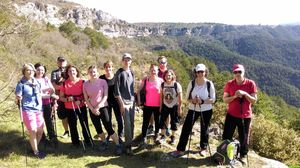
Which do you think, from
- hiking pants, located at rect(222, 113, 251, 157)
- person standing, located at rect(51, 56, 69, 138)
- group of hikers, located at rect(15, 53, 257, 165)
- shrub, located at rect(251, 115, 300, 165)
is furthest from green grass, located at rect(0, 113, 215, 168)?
shrub, located at rect(251, 115, 300, 165)

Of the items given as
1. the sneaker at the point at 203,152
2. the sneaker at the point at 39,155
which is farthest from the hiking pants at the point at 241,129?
the sneaker at the point at 39,155

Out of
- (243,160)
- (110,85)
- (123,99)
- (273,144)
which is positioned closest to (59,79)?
(110,85)

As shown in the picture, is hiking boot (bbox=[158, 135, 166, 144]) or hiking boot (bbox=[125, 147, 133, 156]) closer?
hiking boot (bbox=[125, 147, 133, 156])

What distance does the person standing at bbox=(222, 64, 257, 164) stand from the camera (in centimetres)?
729

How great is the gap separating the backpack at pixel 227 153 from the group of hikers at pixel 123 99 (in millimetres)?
209

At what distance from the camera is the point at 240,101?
7480 millimetres

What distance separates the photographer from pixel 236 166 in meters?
7.76

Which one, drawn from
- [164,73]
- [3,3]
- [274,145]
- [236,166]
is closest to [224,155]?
[236,166]

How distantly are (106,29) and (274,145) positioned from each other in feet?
514

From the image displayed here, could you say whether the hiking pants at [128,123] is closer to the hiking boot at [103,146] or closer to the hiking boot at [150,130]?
the hiking boot at [103,146]

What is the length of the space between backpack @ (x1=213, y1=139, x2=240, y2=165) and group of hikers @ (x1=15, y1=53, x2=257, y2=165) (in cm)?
21

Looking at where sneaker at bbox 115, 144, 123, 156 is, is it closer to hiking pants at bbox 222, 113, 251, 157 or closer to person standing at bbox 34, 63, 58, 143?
person standing at bbox 34, 63, 58, 143

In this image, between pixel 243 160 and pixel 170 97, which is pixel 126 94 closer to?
pixel 170 97

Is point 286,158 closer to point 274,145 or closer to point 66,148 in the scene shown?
point 274,145
